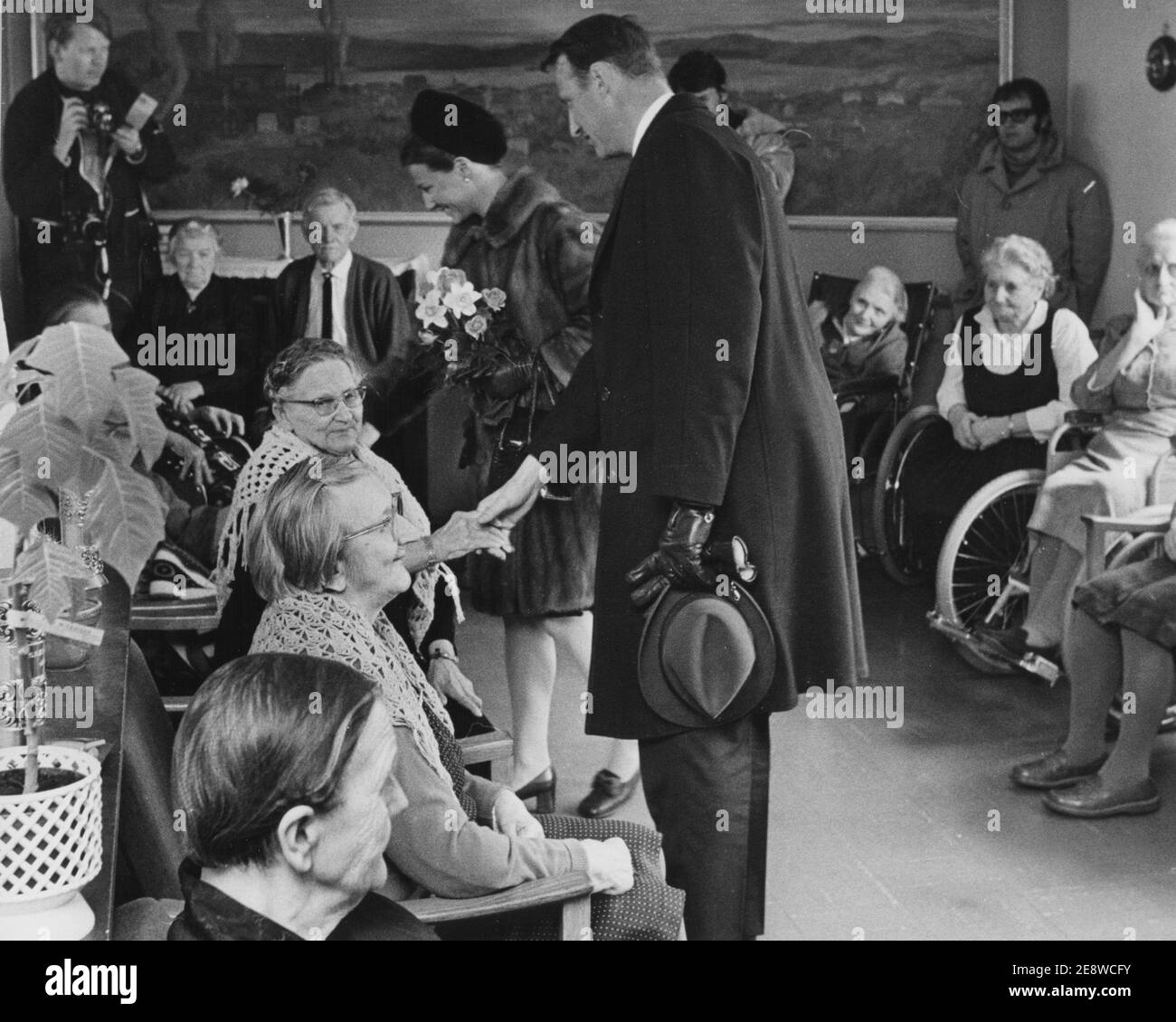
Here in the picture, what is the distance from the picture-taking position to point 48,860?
6.04ft

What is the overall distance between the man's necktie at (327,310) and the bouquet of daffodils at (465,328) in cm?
20

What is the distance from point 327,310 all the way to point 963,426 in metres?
1.24

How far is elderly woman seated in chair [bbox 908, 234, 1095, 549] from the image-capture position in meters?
3.16

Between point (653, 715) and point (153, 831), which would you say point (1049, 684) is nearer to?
point (653, 715)

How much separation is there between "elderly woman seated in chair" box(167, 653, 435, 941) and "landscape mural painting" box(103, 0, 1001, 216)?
4.58ft

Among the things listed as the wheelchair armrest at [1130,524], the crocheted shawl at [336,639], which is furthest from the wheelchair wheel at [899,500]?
the crocheted shawl at [336,639]

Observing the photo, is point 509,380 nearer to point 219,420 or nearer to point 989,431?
point 219,420

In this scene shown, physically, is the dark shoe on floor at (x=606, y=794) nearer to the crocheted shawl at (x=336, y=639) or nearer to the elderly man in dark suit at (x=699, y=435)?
the elderly man in dark suit at (x=699, y=435)

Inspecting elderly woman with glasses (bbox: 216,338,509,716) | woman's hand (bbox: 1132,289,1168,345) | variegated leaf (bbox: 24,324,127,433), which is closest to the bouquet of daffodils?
elderly woman with glasses (bbox: 216,338,509,716)

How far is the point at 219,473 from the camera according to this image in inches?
123

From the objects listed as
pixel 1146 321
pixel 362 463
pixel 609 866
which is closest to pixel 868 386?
pixel 1146 321

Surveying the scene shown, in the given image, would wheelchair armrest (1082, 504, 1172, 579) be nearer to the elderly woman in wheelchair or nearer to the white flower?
the elderly woman in wheelchair
